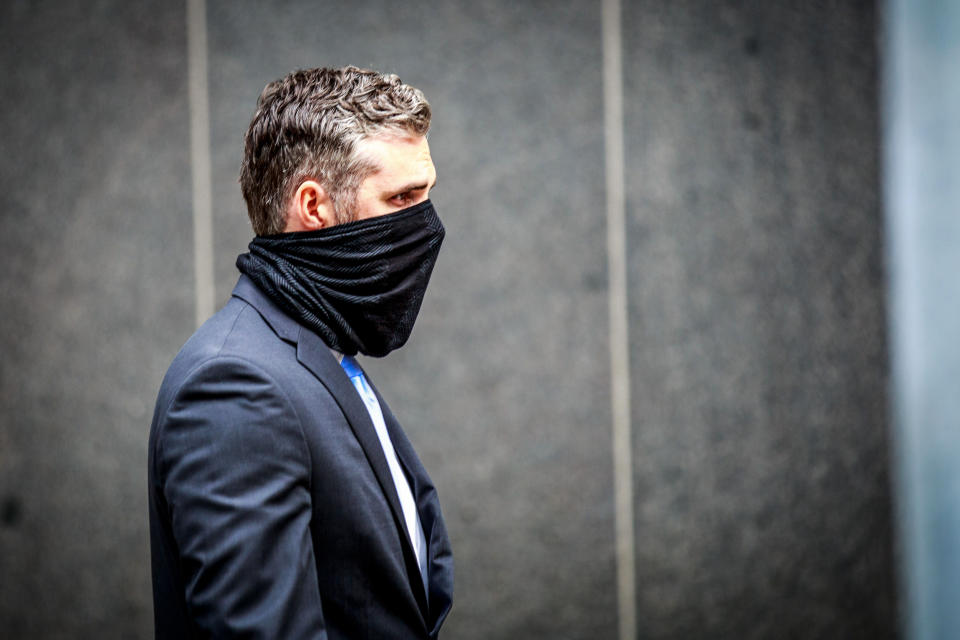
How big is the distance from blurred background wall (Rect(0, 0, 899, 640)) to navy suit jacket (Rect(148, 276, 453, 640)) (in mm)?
1269

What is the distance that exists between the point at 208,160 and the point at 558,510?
1.47 metres

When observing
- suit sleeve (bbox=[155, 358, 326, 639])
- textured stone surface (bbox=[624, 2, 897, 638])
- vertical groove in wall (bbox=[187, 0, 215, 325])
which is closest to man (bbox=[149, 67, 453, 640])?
suit sleeve (bbox=[155, 358, 326, 639])

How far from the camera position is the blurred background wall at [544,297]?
2.35 metres

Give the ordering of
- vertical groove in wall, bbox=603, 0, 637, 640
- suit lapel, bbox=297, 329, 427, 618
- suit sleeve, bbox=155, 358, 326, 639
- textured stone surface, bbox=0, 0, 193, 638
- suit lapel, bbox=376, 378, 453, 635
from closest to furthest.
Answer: suit sleeve, bbox=155, 358, 326, 639, suit lapel, bbox=297, 329, 427, 618, suit lapel, bbox=376, 378, 453, 635, textured stone surface, bbox=0, 0, 193, 638, vertical groove in wall, bbox=603, 0, 637, 640

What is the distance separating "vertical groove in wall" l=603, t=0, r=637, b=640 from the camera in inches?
98.8

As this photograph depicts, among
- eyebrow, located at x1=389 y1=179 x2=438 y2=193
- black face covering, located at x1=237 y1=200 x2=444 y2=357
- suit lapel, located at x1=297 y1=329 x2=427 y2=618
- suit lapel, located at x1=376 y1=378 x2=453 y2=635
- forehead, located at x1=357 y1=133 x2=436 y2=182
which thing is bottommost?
suit lapel, located at x1=376 y1=378 x2=453 y2=635

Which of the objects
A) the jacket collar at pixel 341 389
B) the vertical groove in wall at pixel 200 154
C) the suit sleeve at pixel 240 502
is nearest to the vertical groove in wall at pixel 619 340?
the vertical groove in wall at pixel 200 154

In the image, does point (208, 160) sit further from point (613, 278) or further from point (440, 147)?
point (613, 278)

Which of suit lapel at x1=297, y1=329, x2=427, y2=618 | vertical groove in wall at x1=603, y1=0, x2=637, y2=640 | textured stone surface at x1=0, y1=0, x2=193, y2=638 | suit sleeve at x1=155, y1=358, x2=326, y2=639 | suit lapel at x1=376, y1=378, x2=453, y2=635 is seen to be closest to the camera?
suit sleeve at x1=155, y1=358, x2=326, y2=639

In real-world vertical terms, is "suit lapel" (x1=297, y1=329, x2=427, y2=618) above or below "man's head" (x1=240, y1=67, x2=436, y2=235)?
below

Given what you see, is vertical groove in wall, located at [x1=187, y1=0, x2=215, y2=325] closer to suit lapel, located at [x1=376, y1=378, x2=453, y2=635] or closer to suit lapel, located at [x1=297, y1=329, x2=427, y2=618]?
suit lapel, located at [x1=376, y1=378, x2=453, y2=635]

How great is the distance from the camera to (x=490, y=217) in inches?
97.3

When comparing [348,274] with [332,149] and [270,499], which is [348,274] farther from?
[270,499]

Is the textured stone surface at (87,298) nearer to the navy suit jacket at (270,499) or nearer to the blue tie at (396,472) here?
the blue tie at (396,472)
